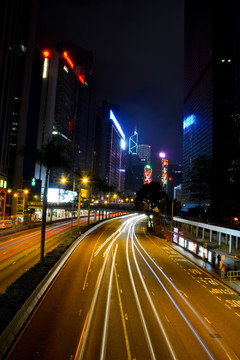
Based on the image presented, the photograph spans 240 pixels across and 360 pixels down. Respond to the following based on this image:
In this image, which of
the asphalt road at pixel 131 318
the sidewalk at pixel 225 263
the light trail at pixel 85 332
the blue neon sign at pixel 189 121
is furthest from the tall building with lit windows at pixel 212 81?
the light trail at pixel 85 332

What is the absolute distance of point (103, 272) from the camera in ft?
84.8

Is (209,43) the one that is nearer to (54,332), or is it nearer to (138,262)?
(138,262)

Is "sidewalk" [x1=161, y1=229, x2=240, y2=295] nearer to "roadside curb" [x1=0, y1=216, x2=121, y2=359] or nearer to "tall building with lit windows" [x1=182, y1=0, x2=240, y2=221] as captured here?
"roadside curb" [x1=0, y1=216, x2=121, y2=359]

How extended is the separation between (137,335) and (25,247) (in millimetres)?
28521

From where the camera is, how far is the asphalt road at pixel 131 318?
11.9 m

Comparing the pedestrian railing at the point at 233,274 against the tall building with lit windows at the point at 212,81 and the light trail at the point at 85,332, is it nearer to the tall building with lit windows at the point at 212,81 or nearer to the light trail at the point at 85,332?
the light trail at the point at 85,332

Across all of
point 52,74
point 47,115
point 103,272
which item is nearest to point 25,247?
point 103,272

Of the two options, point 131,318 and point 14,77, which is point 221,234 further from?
point 14,77

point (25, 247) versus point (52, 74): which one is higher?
point (52, 74)

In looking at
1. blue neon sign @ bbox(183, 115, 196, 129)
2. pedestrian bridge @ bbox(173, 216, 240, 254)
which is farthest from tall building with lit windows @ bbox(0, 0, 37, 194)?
blue neon sign @ bbox(183, 115, 196, 129)

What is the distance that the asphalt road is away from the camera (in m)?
11.9

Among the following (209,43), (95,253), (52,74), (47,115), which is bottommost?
(95,253)

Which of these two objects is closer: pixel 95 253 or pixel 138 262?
pixel 138 262

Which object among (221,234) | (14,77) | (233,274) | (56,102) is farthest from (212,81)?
(233,274)
